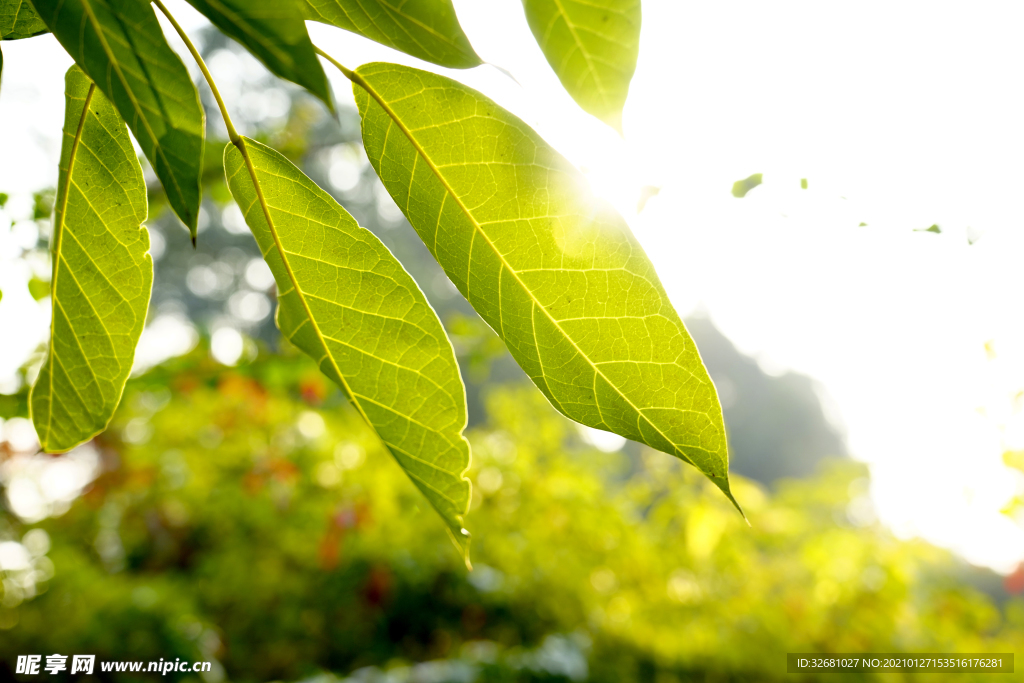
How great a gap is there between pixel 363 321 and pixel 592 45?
0.65 ft

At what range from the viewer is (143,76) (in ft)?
0.82

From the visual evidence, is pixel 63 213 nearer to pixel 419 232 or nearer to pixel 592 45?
pixel 419 232

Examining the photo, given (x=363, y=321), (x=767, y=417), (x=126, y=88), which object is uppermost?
(x=126, y=88)

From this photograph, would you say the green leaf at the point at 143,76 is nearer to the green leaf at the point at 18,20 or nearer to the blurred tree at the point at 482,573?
the green leaf at the point at 18,20

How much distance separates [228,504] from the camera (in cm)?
321

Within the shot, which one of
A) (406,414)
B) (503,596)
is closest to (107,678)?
(503,596)

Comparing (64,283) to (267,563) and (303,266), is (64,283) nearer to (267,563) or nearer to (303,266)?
(303,266)

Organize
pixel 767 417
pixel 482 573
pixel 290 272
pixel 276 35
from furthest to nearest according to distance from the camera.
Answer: pixel 767 417 < pixel 482 573 < pixel 290 272 < pixel 276 35

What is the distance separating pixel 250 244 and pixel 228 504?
14.3ft

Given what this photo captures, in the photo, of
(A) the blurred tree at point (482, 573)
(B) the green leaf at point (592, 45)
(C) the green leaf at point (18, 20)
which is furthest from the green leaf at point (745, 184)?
(A) the blurred tree at point (482, 573)

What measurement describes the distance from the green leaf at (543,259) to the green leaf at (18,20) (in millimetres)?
182

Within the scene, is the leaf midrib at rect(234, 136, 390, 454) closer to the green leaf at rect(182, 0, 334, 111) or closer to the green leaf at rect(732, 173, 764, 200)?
the green leaf at rect(182, 0, 334, 111)

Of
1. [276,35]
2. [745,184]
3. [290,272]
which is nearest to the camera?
[276,35]

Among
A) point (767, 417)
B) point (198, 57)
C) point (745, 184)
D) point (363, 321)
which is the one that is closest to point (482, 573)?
point (745, 184)
